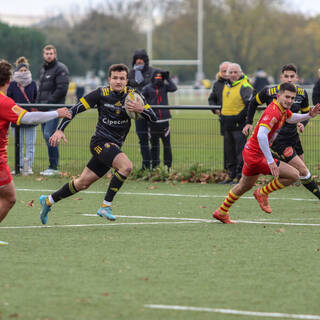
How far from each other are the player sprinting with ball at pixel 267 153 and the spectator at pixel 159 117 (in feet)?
16.1

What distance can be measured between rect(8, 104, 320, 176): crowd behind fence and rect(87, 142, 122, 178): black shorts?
4.71m

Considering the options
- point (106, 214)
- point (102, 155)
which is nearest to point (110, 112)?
point (102, 155)

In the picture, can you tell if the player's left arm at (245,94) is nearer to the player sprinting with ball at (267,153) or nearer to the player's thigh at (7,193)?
the player sprinting with ball at (267,153)

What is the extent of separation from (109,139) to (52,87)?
5988 millimetres

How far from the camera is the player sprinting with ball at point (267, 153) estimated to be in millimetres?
8961

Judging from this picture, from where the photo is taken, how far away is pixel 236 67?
13.5m

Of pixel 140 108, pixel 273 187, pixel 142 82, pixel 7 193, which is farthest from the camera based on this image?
pixel 142 82

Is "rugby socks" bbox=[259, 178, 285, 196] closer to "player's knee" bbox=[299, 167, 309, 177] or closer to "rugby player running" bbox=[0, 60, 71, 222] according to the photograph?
"player's knee" bbox=[299, 167, 309, 177]

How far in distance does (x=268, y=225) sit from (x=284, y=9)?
66.9 m

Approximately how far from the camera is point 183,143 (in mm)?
14977

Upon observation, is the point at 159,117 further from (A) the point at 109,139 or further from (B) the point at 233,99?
(A) the point at 109,139

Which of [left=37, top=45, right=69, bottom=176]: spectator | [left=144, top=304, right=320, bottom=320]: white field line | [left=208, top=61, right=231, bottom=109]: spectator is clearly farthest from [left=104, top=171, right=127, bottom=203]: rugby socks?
[left=37, top=45, right=69, bottom=176]: spectator

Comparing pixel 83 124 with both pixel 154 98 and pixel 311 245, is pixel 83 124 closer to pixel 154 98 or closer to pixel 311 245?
pixel 154 98

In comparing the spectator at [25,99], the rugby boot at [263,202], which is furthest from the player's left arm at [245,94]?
the spectator at [25,99]
